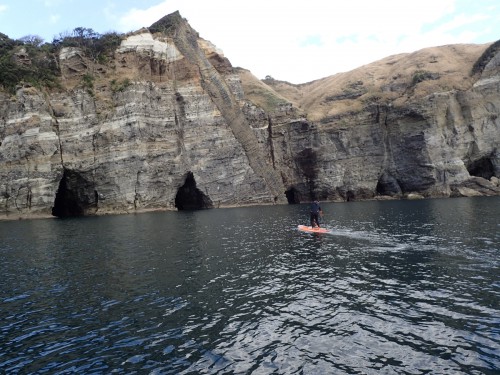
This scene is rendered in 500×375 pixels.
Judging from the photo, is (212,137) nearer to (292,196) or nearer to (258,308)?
(292,196)

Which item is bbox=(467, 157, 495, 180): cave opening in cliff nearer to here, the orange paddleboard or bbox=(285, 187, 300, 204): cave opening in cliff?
bbox=(285, 187, 300, 204): cave opening in cliff

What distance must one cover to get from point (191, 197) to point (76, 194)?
2127cm

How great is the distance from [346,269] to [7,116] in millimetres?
61630

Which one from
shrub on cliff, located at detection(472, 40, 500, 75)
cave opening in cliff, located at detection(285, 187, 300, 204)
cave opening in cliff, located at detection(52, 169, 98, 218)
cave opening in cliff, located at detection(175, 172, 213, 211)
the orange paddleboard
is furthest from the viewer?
cave opening in cliff, located at detection(285, 187, 300, 204)

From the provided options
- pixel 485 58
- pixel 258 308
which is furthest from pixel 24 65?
pixel 485 58

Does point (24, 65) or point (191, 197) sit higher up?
point (24, 65)

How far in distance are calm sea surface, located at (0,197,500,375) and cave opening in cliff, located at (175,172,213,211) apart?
45026 millimetres

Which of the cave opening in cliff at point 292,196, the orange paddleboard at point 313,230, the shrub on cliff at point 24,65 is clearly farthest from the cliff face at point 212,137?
the orange paddleboard at point 313,230

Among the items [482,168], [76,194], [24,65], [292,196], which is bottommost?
[292,196]

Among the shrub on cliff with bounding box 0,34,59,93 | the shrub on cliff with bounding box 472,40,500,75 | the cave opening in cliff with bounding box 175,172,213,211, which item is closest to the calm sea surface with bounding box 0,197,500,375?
the cave opening in cliff with bounding box 175,172,213,211

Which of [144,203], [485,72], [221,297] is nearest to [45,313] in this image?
[221,297]

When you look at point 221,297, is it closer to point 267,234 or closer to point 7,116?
point 267,234

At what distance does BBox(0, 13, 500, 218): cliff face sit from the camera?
2414 inches

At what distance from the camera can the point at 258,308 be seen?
1366 cm
